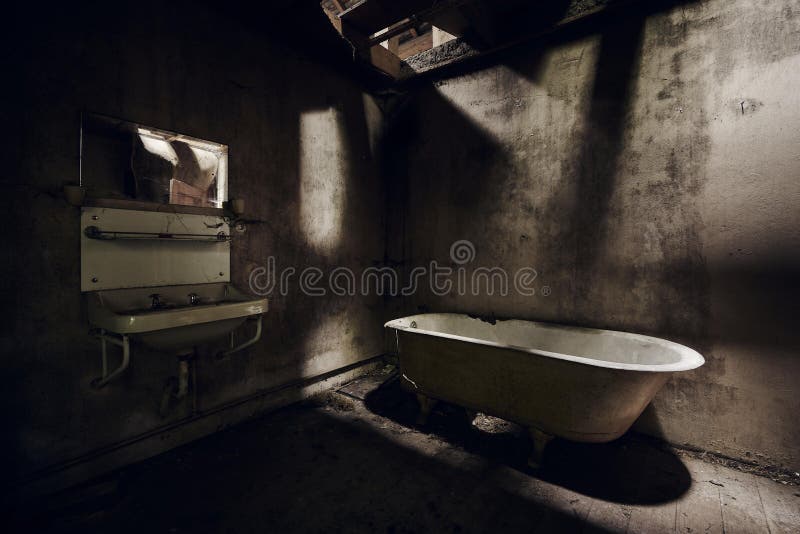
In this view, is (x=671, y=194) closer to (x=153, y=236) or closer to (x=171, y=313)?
(x=171, y=313)

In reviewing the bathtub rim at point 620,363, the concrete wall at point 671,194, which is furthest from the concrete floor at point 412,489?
the bathtub rim at point 620,363

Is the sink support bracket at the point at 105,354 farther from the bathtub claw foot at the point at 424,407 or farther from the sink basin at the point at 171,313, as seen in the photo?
the bathtub claw foot at the point at 424,407

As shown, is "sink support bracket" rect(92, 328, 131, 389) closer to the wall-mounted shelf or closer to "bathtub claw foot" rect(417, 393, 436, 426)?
the wall-mounted shelf

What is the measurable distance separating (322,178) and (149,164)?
1.22m

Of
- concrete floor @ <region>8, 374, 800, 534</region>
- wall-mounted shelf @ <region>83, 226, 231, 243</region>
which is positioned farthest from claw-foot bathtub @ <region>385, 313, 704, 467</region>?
wall-mounted shelf @ <region>83, 226, 231, 243</region>

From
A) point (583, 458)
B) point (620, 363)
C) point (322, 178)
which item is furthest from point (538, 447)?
point (322, 178)

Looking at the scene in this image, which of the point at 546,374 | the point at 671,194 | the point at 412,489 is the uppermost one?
the point at 671,194

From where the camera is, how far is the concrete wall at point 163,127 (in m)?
1.56

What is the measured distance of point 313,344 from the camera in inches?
Result: 113

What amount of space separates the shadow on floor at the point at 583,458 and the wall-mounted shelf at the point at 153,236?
1.64 metres

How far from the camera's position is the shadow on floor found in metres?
1.74

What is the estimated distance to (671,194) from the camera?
212 cm

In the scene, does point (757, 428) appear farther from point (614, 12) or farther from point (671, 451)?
point (614, 12)

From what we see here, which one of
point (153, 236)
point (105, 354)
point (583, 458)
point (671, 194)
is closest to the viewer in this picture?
point (105, 354)
